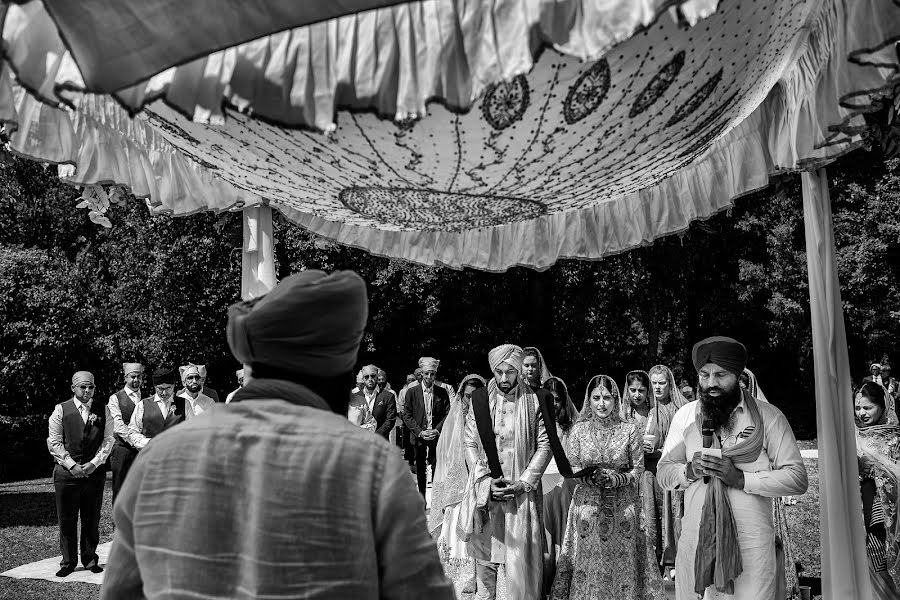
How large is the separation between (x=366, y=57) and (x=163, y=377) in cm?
898

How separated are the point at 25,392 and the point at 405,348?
10.1 metres

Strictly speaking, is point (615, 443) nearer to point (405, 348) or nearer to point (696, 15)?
point (696, 15)

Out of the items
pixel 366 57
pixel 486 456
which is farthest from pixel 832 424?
pixel 486 456

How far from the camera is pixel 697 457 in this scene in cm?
530

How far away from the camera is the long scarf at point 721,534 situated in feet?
16.7

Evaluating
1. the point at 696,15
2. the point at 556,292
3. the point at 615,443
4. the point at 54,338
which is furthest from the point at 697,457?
the point at 556,292

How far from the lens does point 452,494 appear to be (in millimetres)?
7984

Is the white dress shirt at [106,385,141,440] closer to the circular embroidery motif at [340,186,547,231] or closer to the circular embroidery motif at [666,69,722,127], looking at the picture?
the circular embroidery motif at [340,186,547,231]

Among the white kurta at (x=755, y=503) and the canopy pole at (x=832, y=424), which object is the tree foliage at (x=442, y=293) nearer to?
the white kurta at (x=755, y=503)

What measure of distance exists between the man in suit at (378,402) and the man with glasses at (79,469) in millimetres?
4855

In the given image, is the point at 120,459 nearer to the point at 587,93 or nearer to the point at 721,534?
the point at 721,534

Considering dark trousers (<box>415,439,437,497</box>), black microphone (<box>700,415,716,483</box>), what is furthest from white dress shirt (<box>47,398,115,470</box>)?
black microphone (<box>700,415,716,483</box>)

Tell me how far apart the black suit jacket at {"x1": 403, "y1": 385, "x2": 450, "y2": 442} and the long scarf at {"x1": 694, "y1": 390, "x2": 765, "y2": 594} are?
968cm

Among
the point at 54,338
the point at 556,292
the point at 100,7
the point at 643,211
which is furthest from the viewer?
the point at 556,292
